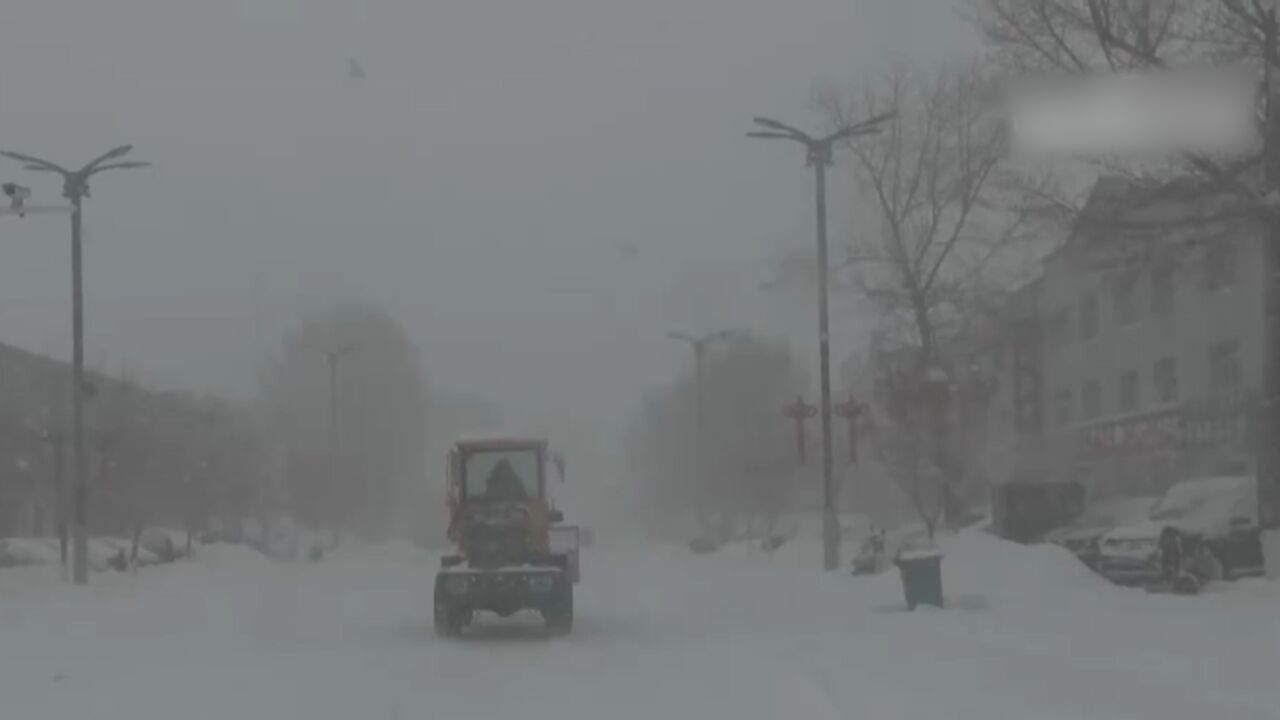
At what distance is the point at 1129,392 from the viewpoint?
56500mm

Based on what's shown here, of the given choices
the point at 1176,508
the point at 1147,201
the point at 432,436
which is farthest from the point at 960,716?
the point at 432,436

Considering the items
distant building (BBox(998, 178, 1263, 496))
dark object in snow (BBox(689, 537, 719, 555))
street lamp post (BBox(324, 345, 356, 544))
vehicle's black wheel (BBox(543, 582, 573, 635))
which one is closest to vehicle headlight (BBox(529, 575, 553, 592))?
vehicle's black wheel (BBox(543, 582, 573, 635))

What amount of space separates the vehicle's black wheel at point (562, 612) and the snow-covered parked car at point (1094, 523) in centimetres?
919

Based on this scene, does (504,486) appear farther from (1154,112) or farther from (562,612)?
(1154,112)

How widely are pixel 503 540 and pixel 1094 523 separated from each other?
526 inches

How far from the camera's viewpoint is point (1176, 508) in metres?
29.5

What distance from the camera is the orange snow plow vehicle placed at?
24.8 m

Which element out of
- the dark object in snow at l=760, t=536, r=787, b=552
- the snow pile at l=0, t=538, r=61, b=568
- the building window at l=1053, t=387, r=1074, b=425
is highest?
the building window at l=1053, t=387, r=1074, b=425

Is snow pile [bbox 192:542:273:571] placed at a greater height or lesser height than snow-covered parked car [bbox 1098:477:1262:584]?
lesser

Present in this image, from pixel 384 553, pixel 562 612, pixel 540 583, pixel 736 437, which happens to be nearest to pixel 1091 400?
pixel 736 437

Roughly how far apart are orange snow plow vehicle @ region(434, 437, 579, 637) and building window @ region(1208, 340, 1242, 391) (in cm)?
2771

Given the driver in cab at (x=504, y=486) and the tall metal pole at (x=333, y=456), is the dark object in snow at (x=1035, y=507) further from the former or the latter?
the tall metal pole at (x=333, y=456)

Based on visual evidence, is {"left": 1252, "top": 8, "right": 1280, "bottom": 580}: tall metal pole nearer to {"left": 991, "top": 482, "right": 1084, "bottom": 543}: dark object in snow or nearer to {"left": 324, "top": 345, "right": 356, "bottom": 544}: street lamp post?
{"left": 991, "top": 482, "right": 1084, "bottom": 543}: dark object in snow

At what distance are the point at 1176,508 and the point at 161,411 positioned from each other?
49559 mm
